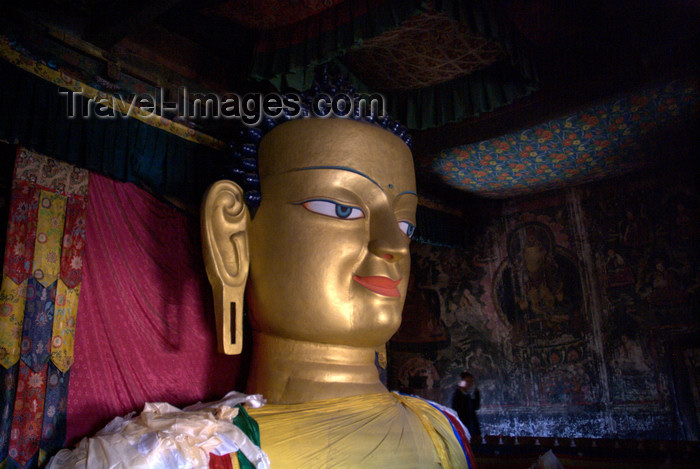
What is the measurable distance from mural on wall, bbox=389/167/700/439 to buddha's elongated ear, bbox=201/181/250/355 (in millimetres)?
3846

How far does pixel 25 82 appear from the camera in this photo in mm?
2318

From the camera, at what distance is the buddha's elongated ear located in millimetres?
2572

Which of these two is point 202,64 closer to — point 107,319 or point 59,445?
point 107,319

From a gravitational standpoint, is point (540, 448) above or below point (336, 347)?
below

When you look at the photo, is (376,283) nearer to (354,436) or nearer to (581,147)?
(354,436)

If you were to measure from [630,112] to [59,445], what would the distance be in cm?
411

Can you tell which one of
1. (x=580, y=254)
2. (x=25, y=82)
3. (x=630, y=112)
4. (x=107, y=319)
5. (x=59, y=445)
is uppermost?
(x=630, y=112)

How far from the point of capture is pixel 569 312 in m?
5.29

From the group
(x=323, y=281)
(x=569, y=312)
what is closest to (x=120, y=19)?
(x=323, y=281)

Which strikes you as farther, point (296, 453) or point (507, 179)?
point (507, 179)

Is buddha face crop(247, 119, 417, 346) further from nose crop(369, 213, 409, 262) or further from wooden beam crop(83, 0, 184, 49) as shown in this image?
wooden beam crop(83, 0, 184, 49)

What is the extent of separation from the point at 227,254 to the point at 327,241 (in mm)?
538

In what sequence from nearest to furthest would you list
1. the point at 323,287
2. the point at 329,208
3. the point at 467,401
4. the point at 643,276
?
the point at 323,287 → the point at 329,208 → the point at 643,276 → the point at 467,401

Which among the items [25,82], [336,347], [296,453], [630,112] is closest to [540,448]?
[336,347]
